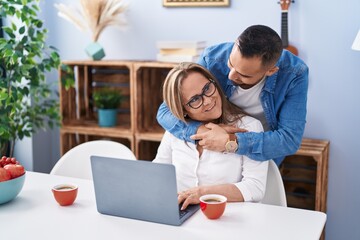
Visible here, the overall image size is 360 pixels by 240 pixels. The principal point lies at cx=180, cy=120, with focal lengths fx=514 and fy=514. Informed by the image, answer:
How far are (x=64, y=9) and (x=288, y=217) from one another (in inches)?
77.2

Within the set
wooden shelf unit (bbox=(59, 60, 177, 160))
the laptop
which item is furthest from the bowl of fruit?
wooden shelf unit (bbox=(59, 60, 177, 160))

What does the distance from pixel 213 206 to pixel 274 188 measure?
47cm

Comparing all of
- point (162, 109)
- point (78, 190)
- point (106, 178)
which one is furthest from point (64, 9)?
point (106, 178)

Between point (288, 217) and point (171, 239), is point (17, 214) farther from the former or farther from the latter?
point (288, 217)

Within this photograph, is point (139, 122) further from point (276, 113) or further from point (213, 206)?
point (213, 206)

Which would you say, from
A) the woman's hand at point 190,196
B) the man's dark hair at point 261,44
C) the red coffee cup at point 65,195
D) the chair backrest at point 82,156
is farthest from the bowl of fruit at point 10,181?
the man's dark hair at point 261,44

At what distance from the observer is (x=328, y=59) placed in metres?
2.60

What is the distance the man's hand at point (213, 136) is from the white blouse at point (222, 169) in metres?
0.05

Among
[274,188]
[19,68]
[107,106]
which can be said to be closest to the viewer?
[274,188]

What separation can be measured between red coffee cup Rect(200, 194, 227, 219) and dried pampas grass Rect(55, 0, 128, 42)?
1.66 metres

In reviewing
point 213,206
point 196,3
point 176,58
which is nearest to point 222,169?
point 213,206

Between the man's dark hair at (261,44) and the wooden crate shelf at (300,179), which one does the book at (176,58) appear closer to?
the wooden crate shelf at (300,179)

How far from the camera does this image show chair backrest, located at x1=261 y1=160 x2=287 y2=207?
1863 millimetres

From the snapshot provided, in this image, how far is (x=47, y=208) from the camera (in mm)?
1627
